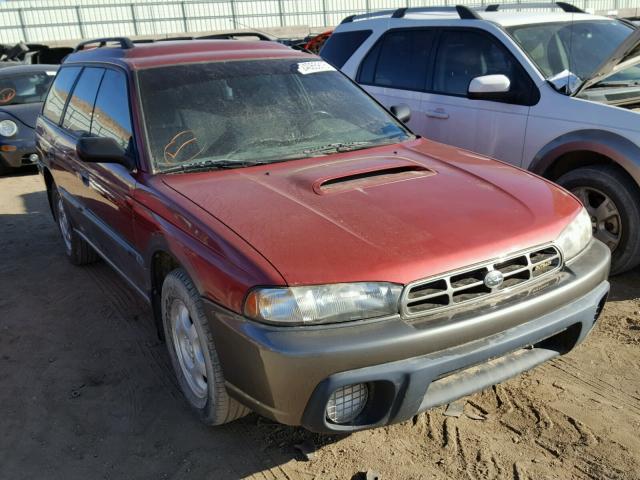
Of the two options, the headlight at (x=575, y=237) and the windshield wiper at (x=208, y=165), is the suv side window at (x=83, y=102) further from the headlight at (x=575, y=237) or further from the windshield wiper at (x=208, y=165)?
the headlight at (x=575, y=237)

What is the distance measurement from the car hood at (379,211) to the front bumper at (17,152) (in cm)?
690

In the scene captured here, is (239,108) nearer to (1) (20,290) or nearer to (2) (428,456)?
(2) (428,456)

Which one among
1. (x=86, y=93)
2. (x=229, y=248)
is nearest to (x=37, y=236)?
(x=86, y=93)

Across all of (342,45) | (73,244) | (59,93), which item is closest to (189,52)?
(59,93)

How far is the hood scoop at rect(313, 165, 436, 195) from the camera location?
2902mm

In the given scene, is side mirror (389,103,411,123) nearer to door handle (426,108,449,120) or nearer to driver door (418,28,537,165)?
driver door (418,28,537,165)

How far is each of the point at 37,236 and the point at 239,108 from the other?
3686 mm

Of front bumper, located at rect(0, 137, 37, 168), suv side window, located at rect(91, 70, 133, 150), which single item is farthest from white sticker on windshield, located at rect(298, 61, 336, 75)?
front bumper, located at rect(0, 137, 37, 168)

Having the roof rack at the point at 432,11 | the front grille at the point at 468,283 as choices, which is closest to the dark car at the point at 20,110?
the roof rack at the point at 432,11

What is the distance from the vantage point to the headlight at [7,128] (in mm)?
8922

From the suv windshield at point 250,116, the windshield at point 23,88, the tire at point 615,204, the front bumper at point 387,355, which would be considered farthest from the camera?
the windshield at point 23,88

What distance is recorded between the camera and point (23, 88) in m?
9.82

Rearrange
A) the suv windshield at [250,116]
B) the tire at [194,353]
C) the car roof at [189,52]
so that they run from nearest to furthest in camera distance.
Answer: the tire at [194,353] < the suv windshield at [250,116] < the car roof at [189,52]

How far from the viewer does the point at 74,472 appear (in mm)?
2705
